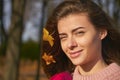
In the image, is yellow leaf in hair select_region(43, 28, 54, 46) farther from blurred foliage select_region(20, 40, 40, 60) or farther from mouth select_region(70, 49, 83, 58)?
blurred foliage select_region(20, 40, 40, 60)

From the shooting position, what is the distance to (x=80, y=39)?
2.40 metres

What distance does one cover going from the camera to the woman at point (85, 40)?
2.44 metres

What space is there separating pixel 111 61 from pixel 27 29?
20.5 metres

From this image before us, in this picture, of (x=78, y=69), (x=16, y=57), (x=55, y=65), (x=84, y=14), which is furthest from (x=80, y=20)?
(x=16, y=57)

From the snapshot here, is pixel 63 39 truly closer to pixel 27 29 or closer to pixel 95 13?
pixel 95 13

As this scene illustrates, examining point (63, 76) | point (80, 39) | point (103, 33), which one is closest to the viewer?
point (80, 39)

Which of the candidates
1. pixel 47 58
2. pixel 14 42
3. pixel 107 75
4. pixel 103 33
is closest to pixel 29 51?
pixel 14 42

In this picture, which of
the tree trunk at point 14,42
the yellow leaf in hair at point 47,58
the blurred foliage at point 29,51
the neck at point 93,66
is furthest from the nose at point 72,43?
the blurred foliage at point 29,51

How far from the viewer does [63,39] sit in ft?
8.18

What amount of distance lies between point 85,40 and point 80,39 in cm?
3

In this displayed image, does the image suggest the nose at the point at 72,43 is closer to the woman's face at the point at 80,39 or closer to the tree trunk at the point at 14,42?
the woman's face at the point at 80,39

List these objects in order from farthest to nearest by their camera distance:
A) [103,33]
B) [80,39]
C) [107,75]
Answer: [103,33], [107,75], [80,39]

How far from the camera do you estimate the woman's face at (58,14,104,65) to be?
2412mm

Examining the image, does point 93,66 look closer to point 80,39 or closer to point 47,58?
point 80,39
